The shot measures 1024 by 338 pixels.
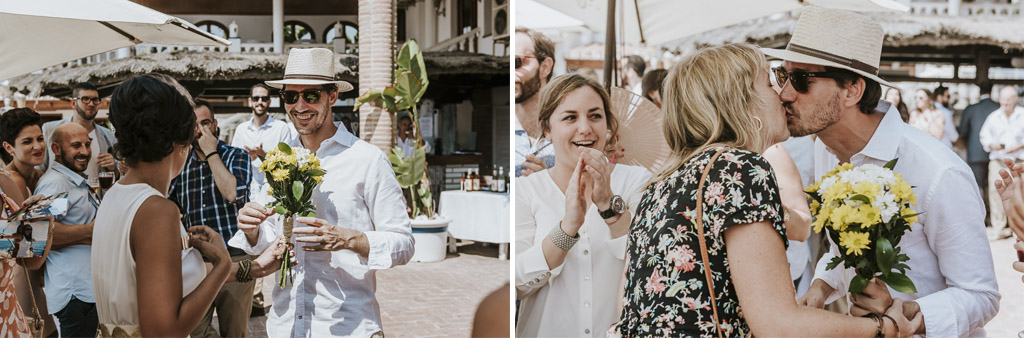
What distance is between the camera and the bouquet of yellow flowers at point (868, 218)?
2.33m

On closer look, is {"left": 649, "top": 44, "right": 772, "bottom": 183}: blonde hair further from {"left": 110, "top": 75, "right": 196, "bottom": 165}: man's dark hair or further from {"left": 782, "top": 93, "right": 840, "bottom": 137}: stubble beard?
{"left": 110, "top": 75, "right": 196, "bottom": 165}: man's dark hair

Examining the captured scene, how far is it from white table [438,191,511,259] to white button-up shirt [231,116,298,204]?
4997 mm

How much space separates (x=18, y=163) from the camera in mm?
3502

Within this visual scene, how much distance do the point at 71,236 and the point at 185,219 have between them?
0.51 m

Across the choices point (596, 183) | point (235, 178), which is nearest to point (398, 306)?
point (235, 178)

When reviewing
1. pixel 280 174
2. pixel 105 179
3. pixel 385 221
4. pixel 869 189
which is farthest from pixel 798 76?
pixel 105 179

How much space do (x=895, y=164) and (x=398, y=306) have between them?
4.87 m

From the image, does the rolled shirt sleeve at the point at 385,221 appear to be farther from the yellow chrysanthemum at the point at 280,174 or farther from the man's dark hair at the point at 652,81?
the man's dark hair at the point at 652,81

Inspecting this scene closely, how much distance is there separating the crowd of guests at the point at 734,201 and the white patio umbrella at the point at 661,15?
0.20 meters

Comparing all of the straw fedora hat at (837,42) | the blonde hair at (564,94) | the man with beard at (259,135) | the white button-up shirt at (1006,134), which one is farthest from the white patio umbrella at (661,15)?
the white button-up shirt at (1006,134)

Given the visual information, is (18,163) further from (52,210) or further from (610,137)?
(610,137)

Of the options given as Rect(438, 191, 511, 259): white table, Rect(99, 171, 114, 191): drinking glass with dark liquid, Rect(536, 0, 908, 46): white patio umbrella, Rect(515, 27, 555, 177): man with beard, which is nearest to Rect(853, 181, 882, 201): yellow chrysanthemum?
Rect(536, 0, 908, 46): white patio umbrella

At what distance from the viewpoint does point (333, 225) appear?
3.25 metres

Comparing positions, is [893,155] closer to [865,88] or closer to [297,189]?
[865,88]
